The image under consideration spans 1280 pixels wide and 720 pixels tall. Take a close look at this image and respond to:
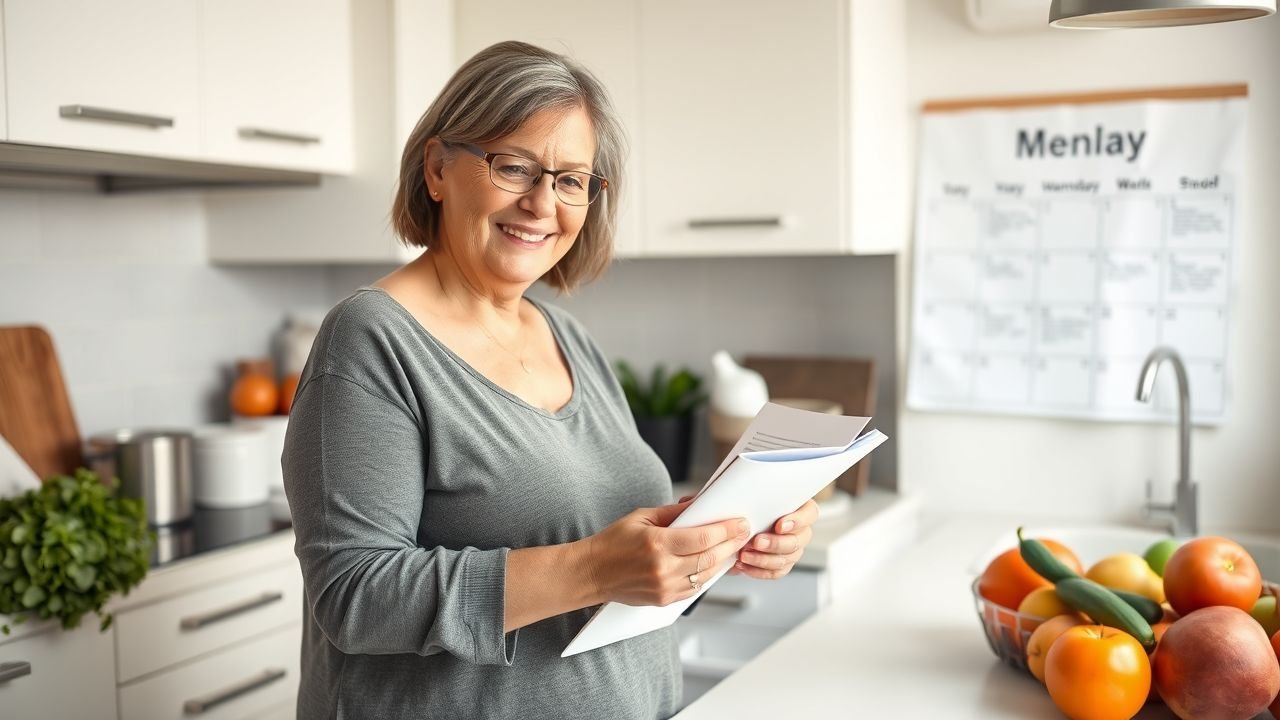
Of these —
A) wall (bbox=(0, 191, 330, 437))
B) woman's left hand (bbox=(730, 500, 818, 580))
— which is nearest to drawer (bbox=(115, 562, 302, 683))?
wall (bbox=(0, 191, 330, 437))

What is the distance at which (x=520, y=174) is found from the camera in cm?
126

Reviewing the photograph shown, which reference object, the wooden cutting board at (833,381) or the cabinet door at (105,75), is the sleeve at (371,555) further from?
the wooden cutting board at (833,381)

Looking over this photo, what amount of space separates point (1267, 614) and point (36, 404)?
2022mm

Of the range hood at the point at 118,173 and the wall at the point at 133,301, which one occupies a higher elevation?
the range hood at the point at 118,173

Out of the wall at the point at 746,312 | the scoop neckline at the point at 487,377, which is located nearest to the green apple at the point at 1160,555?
the scoop neckline at the point at 487,377

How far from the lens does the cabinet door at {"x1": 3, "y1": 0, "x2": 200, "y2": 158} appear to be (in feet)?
5.93

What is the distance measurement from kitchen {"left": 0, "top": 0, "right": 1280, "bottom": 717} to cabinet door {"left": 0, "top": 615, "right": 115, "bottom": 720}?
0.06 meters

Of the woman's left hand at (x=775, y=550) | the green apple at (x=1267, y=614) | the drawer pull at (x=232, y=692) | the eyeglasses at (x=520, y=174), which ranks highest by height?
the eyeglasses at (x=520, y=174)

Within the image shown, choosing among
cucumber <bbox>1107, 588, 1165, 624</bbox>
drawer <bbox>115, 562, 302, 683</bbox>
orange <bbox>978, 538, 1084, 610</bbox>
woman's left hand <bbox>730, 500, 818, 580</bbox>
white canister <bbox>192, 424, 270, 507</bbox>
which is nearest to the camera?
woman's left hand <bbox>730, 500, 818, 580</bbox>

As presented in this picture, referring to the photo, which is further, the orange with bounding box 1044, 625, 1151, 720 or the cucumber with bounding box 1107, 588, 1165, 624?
the cucumber with bounding box 1107, 588, 1165, 624

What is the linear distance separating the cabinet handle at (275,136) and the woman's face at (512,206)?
3.30 feet

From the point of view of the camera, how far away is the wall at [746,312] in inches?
99.8

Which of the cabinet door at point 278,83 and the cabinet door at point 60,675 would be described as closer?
the cabinet door at point 60,675

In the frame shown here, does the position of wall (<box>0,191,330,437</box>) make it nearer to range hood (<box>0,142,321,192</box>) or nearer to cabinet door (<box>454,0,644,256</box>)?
range hood (<box>0,142,321,192</box>)
